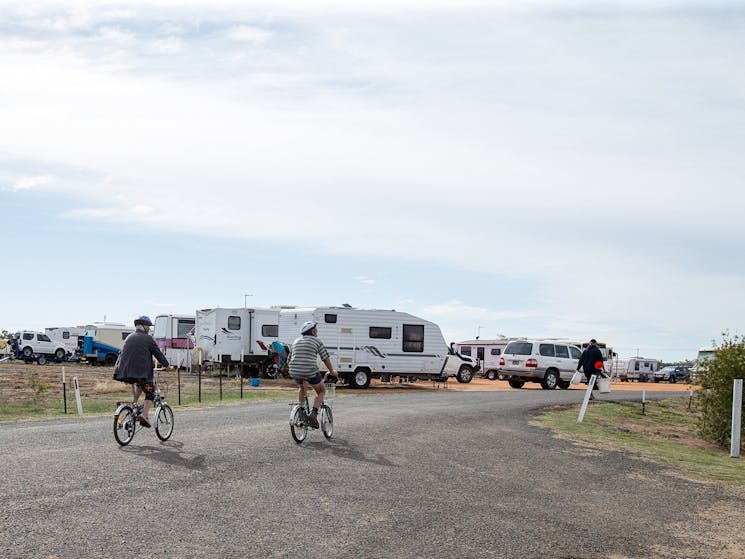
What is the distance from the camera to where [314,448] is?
11344 millimetres

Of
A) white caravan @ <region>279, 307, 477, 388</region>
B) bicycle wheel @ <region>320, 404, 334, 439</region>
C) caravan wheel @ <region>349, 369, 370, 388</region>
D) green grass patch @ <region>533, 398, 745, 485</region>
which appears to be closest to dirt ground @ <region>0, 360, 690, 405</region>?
caravan wheel @ <region>349, 369, 370, 388</region>

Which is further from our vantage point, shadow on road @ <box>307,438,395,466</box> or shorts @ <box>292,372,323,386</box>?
shorts @ <box>292,372,323,386</box>

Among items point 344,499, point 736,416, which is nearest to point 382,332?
point 736,416

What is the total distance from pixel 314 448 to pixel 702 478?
17.7 ft

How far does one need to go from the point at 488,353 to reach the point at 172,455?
1469 inches

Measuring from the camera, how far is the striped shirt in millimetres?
11914

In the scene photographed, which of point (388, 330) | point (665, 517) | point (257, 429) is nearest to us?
point (665, 517)

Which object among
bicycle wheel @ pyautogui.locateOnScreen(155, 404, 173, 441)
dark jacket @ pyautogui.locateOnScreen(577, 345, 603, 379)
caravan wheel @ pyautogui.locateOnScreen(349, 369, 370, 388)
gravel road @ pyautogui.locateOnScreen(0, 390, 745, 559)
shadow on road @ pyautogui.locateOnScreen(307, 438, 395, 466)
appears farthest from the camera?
caravan wheel @ pyautogui.locateOnScreen(349, 369, 370, 388)

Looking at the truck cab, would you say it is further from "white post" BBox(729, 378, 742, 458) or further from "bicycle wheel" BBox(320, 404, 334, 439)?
"white post" BBox(729, 378, 742, 458)

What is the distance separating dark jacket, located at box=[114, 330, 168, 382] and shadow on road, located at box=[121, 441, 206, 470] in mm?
1030

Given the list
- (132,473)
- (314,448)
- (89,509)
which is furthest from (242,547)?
(314,448)

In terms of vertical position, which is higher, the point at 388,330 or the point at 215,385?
the point at 388,330

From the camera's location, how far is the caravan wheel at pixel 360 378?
101 feet

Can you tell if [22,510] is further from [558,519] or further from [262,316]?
[262,316]
